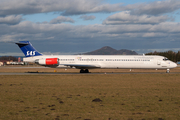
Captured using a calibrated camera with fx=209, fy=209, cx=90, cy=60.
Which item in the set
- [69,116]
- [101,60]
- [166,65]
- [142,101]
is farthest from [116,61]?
[69,116]

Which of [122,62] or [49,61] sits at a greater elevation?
[49,61]

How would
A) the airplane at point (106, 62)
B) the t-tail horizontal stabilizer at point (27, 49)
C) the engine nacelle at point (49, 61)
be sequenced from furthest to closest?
the t-tail horizontal stabilizer at point (27, 49) → the engine nacelle at point (49, 61) → the airplane at point (106, 62)

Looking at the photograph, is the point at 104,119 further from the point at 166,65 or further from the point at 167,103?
the point at 166,65

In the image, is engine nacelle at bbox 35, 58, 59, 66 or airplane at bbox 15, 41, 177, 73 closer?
airplane at bbox 15, 41, 177, 73

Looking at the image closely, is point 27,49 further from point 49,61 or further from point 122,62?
point 122,62

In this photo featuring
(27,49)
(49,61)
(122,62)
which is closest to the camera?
(122,62)

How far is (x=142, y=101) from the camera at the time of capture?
12.7 meters

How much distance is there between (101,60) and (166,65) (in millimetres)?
12756

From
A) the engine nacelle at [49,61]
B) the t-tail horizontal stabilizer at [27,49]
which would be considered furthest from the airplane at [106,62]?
the t-tail horizontal stabilizer at [27,49]

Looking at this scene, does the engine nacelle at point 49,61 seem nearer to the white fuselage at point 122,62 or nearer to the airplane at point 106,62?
the airplane at point 106,62

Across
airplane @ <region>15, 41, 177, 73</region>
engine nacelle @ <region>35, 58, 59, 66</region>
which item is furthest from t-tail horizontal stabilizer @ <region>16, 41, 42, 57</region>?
engine nacelle @ <region>35, 58, 59, 66</region>

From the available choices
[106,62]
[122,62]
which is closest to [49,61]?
[106,62]

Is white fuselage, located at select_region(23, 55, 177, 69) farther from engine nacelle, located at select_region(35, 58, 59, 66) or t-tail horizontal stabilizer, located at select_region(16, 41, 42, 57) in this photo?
t-tail horizontal stabilizer, located at select_region(16, 41, 42, 57)

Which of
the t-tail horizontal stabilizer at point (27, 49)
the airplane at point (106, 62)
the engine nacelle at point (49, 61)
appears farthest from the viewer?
the t-tail horizontal stabilizer at point (27, 49)
